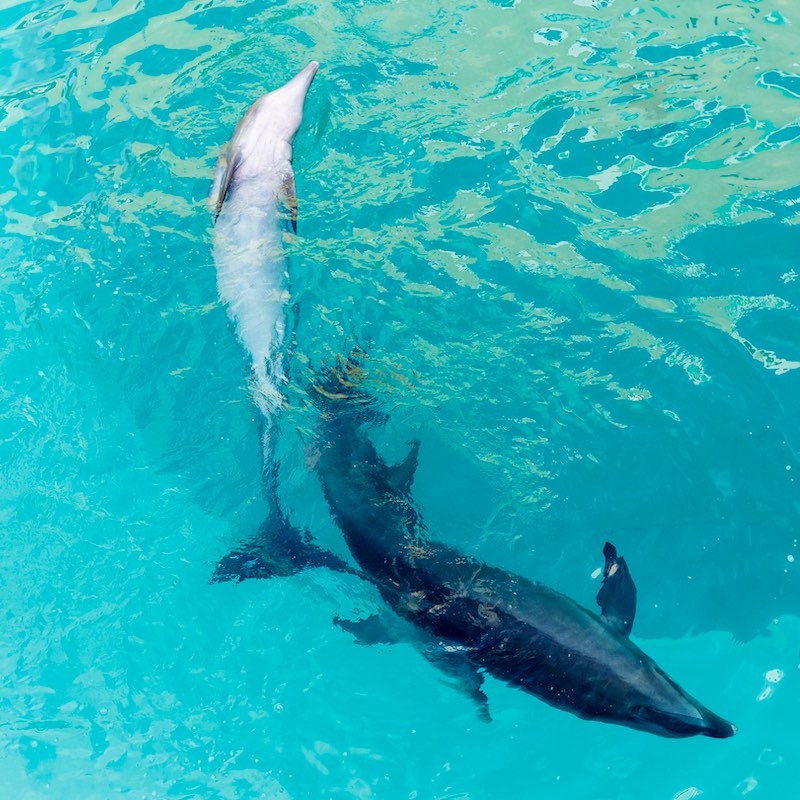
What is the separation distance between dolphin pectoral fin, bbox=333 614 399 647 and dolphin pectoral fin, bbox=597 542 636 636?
80.8 inches

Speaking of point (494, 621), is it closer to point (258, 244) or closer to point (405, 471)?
point (405, 471)

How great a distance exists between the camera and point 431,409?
8.44 m

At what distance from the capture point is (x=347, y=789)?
26.0ft

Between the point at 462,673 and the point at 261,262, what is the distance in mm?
4887

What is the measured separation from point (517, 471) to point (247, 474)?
2998mm

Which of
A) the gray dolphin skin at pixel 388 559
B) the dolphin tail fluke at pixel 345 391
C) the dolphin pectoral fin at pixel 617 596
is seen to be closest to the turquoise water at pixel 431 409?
the dolphin tail fluke at pixel 345 391

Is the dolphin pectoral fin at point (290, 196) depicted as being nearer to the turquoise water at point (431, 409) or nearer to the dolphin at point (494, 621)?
the turquoise water at point (431, 409)

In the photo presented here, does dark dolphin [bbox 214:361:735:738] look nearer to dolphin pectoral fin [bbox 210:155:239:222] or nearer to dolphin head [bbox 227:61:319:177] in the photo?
dolphin pectoral fin [bbox 210:155:239:222]

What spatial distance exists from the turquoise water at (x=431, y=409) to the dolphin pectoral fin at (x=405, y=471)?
0.21 metres

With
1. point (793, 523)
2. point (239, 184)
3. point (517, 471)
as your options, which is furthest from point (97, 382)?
point (793, 523)

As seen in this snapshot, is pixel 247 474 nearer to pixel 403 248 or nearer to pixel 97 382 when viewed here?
pixel 97 382

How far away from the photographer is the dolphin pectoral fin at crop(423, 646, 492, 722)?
718 cm

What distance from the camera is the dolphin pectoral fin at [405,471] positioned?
8.06 meters

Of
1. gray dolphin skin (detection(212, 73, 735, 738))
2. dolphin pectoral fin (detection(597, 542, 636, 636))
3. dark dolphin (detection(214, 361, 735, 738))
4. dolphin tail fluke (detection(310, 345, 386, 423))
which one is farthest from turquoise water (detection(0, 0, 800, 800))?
dolphin pectoral fin (detection(597, 542, 636, 636))
